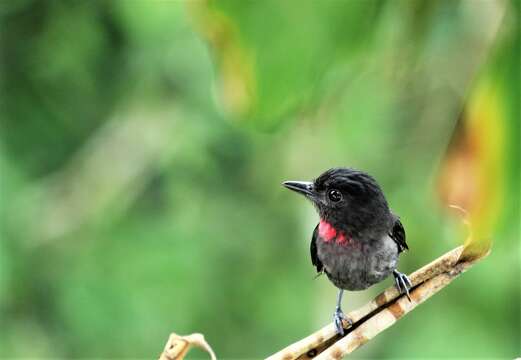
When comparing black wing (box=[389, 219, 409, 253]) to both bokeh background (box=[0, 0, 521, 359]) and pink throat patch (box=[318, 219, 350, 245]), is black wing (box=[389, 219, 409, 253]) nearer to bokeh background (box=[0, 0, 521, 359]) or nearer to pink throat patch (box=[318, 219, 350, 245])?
pink throat patch (box=[318, 219, 350, 245])

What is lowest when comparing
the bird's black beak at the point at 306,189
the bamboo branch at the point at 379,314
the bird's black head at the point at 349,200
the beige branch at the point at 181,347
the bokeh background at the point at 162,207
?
the bamboo branch at the point at 379,314

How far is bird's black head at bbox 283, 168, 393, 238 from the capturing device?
105 cm

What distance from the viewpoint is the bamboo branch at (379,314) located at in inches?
31.5

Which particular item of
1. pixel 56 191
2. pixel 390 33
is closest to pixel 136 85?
pixel 56 191

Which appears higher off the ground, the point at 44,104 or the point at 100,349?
the point at 44,104

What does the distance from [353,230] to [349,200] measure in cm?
8

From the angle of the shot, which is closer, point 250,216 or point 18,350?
point 18,350

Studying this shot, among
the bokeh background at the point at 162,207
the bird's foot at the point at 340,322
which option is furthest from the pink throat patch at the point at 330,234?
the bokeh background at the point at 162,207

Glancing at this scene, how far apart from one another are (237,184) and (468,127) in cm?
278

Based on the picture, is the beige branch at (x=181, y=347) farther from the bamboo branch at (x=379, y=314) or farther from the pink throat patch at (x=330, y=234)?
the pink throat patch at (x=330, y=234)

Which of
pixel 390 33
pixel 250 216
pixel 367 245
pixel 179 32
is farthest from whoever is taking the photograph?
pixel 250 216

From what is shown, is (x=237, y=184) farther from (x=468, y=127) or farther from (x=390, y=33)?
(x=468, y=127)

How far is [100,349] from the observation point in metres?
3.39

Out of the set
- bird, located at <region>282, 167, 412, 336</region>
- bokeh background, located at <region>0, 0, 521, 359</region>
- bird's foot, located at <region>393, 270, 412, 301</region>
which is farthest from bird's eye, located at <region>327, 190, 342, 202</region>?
bokeh background, located at <region>0, 0, 521, 359</region>
